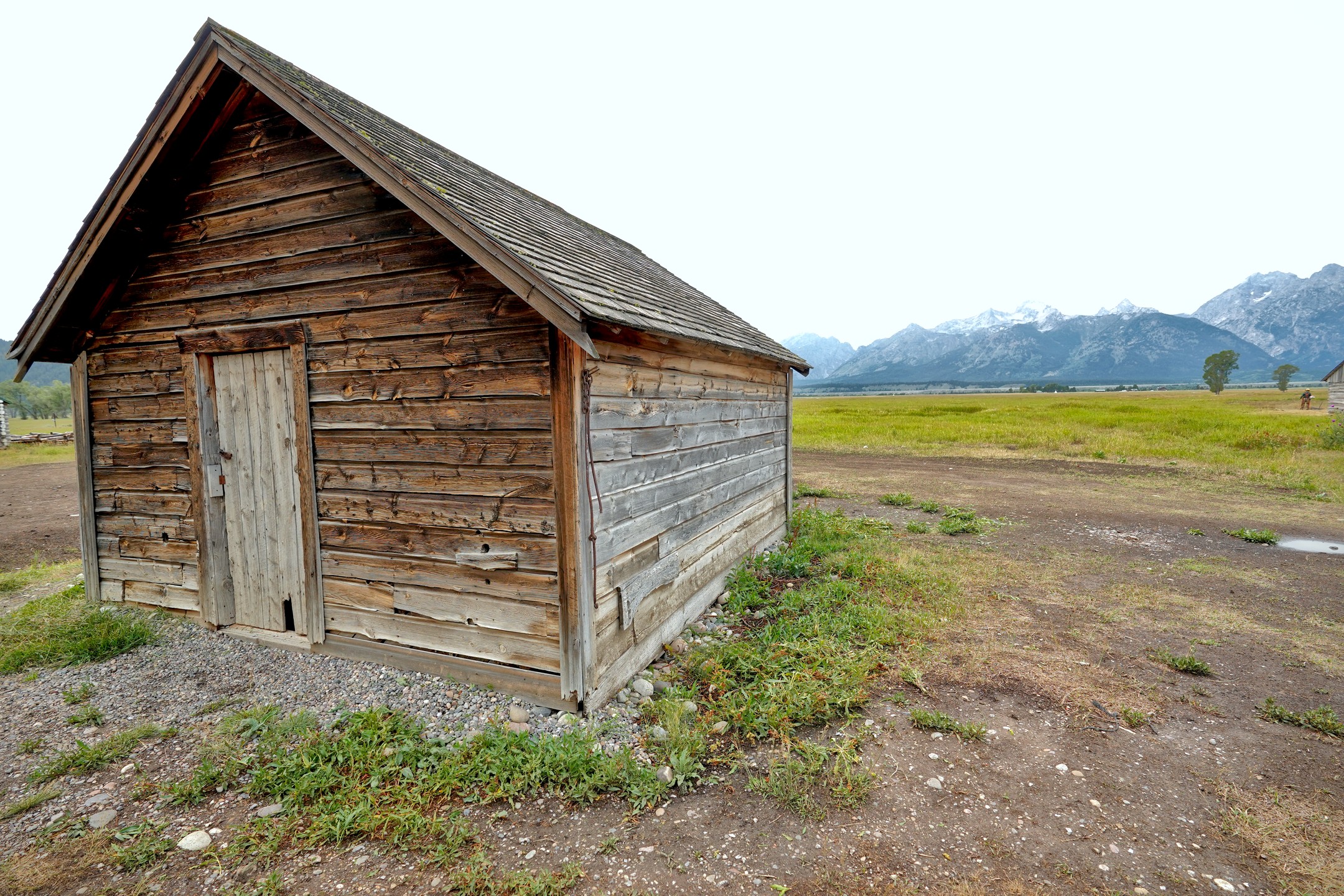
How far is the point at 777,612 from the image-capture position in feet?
23.4

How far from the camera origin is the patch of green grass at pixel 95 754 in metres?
4.17

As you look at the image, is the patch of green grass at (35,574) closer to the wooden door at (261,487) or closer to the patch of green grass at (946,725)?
the wooden door at (261,487)

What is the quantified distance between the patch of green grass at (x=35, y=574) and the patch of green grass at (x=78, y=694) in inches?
168

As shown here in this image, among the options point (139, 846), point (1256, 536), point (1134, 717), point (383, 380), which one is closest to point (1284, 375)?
point (1256, 536)

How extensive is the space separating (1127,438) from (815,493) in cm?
1972

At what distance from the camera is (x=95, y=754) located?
14.1 ft

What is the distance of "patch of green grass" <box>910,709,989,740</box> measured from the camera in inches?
184

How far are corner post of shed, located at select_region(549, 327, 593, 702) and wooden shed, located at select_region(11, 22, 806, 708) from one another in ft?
0.08

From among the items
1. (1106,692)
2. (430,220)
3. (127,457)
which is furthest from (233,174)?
(1106,692)

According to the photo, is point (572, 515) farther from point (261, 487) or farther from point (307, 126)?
point (307, 126)

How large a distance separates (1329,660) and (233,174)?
11842 millimetres

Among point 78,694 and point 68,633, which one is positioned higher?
point 68,633

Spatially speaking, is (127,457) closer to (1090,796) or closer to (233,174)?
(233,174)

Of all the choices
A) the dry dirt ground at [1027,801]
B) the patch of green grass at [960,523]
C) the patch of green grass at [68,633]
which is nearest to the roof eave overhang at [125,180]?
the patch of green grass at [68,633]
